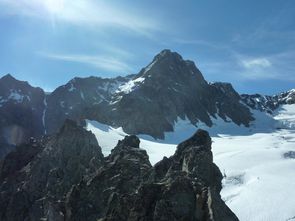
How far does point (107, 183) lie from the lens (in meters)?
39.2

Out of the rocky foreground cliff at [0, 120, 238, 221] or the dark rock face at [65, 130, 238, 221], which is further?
the rocky foreground cliff at [0, 120, 238, 221]

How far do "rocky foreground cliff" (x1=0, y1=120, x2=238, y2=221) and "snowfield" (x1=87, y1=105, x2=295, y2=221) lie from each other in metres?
17.2

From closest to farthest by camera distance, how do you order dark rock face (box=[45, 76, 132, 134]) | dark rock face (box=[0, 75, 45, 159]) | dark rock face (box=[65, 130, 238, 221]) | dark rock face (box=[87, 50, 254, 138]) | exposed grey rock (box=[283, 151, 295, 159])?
dark rock face (box=[65, 130, 238, 221]), exposed grey rock (box=[283, 151, 295, 159]), dark rock face (box=[87, 50, 254, 138]), dark rock face (box=[0, 75, 45, 159]), dark rock face (box=[45, 76, 132, 134])

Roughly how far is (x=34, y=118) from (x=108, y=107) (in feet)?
114

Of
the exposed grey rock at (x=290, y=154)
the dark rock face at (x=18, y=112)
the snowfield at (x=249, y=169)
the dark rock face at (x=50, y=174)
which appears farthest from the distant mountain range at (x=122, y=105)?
the dark rock face at (x=50, y=174)

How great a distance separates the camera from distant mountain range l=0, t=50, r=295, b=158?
152 meters

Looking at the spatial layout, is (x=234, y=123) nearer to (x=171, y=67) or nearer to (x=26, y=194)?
(x=171, y=67)

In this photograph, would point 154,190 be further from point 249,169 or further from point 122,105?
point 122,105

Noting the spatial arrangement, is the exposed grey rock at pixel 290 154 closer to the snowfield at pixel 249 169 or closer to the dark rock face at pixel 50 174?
the snowfield at pixel 249 169

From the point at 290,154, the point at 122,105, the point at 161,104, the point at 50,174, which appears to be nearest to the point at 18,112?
the point at 122,105

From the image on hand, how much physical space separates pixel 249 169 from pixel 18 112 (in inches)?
4186

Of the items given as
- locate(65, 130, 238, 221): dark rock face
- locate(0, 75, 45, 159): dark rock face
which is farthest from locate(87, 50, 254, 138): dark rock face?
locate(65, 130, 238, 221): dark rock face

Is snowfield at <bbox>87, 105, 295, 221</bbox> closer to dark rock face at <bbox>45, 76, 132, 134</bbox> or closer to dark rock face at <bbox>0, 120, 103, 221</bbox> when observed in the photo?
dark rock face at <bbox>0, 120, 103, 221</bbox>

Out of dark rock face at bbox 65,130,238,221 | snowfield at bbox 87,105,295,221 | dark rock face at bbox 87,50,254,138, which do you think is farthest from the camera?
dark rock face at bbox 87,50,254,138
